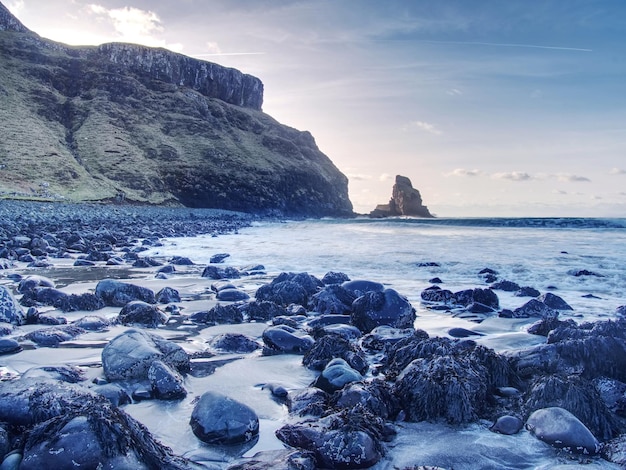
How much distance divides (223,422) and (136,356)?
4.42ft

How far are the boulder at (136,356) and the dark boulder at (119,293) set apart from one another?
2.89 meters

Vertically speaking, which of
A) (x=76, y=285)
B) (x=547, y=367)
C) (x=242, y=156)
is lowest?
(x=76, y=285)

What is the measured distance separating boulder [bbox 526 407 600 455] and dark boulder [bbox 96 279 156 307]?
582cm

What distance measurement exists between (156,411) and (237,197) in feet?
261

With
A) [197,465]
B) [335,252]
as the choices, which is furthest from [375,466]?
[335,252]

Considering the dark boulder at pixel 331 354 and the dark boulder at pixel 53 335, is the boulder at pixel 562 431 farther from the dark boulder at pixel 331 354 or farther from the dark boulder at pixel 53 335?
the dark boulder at pixel 53 335

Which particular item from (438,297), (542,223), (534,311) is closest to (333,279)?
(438,297)

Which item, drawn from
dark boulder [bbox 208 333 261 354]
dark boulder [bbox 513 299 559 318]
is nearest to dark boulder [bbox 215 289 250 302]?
dark boulder [bbox 208 333 261 354]

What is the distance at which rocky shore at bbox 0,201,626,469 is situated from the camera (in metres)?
2.67

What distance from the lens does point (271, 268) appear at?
12.7 meters

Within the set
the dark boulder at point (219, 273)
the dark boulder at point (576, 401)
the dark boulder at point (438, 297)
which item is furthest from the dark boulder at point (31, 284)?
the dark boulder at point (576, 401)

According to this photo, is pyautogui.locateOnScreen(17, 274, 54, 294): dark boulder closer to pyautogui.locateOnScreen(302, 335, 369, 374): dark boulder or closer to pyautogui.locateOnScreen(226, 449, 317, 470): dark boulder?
pyautogui.locateOnScreen(302, 335, 369, 374): dark boulder

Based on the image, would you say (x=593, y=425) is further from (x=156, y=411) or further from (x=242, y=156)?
(x=242, y=156)

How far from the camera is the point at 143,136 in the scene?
82250mm
